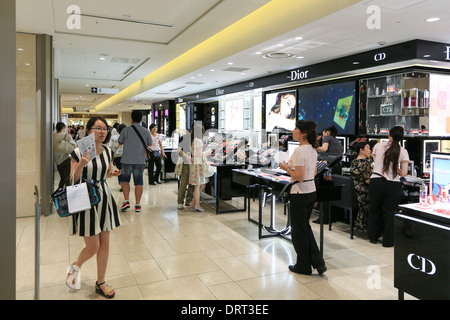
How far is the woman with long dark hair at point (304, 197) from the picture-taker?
3631 millimetres

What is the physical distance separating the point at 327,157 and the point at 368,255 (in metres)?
1.28

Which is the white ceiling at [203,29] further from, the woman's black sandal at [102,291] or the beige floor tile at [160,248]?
the woman's black sandal at [102,291]

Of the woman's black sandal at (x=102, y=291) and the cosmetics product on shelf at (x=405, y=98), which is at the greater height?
the cosmetics product on shelf at (x=405, y=98)

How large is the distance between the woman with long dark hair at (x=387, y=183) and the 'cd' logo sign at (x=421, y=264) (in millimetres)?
2030

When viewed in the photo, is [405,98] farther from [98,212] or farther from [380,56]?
[98,212]

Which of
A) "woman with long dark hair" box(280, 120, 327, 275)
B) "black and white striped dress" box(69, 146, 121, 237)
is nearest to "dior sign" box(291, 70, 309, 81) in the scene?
"woman with long dark hair" box(280, 120, 327, 275)

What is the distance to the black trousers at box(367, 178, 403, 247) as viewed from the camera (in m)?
4.66

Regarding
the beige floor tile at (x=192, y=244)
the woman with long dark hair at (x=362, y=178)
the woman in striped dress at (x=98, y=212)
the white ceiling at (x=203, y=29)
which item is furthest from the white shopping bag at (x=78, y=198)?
the woman with long dark hair at (x=362, y=178)

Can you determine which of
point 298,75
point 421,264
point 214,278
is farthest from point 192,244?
point 298,75

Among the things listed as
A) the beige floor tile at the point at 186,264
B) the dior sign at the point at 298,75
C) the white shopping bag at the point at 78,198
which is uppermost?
the dior sign at the point at 298,75

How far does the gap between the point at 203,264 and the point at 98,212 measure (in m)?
1.47

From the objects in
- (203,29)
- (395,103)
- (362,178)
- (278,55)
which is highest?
(203,29)

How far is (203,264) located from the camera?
397cm

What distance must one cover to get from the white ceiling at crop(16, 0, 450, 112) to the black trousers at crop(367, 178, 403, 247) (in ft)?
6.91
